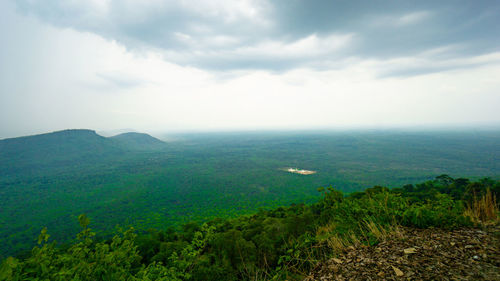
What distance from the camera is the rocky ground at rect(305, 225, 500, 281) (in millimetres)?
2393

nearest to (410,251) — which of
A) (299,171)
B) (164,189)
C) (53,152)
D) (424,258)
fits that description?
(424,258)

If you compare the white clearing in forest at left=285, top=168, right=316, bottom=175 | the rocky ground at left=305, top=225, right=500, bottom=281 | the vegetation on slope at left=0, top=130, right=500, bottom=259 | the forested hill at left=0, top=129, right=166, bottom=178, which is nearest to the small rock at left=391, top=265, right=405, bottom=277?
the rocky ground at left=305, top=225, right=500, bottom=281

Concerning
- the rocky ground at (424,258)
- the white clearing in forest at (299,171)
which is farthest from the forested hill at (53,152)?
the rocky ground at (424,258)

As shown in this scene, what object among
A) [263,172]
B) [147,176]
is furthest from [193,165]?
[263,172]

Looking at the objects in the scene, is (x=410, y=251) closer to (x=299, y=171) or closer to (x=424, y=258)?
(x=424, y=258)

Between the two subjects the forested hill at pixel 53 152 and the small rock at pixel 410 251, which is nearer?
the small rock at pixel 410 251

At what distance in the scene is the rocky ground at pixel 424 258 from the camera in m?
2.39

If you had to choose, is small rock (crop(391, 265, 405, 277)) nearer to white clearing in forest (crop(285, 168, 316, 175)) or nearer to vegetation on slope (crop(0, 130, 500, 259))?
vegetation on slope (crop(0, 130, 500, 259))

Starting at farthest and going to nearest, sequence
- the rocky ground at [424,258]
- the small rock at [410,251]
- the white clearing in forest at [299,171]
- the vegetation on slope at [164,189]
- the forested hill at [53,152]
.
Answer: the forested hill at [53,152]
the white clearing in forest at [299,171]
the vegetation on slope at [164,189]
the small rock at [410,251]
the rocky ground at [424,258]

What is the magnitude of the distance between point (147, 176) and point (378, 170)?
91730 mm

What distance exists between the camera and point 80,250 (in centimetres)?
379

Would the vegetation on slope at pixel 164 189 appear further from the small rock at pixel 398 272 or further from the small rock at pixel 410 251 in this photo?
the small rock at pixel 398 272

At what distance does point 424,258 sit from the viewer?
8.79 feet

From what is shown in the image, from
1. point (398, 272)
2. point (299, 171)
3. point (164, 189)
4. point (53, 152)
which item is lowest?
point (164, 189)
